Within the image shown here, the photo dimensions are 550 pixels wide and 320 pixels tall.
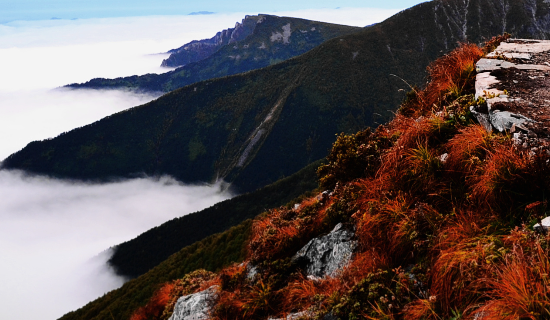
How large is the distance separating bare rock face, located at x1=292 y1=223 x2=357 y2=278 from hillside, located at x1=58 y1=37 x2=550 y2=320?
144mm

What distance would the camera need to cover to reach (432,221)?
6.26 meters

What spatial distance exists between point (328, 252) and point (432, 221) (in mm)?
3044

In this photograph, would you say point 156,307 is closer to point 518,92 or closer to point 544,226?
point 544,226

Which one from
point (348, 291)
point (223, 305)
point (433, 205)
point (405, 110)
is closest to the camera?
point (348, 291)

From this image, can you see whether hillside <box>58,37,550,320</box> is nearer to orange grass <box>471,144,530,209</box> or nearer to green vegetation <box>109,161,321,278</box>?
orange grass <box>471,144,530,209</box>

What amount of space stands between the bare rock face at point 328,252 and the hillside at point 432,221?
5.7 inches

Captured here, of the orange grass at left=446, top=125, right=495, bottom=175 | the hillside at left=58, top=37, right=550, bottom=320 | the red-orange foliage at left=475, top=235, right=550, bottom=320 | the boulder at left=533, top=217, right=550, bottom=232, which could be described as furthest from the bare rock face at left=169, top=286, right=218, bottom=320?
the boulder at left=533, top=217, right=550, bottom=232

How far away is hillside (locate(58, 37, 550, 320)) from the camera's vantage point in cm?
470

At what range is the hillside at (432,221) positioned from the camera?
15.4ft

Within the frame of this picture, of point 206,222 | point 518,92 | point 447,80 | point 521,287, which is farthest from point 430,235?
point 206,222

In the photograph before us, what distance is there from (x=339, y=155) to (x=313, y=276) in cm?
384

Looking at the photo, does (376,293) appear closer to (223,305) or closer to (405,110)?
(223,305)

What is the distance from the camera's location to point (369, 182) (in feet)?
27.7

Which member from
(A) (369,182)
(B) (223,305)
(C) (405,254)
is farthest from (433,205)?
(B) (223,305)
